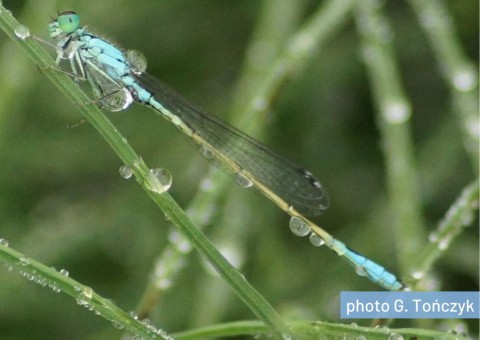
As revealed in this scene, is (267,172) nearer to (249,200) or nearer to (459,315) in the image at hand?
(249,200)

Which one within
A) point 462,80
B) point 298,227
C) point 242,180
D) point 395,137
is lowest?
point 298,227

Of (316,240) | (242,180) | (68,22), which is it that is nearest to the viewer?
(316,240)

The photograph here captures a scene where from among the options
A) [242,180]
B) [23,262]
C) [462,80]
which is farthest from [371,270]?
[23,262]

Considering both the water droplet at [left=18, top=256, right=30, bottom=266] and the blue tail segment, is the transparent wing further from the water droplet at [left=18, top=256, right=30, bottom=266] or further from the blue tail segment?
the water droplet at [left=18, top=256, right=30, bottom=266]

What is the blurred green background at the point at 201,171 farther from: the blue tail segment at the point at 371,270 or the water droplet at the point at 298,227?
the water droplet at the point at 298,227

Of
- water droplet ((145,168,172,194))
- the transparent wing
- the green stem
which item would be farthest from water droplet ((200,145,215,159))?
water droplet ((145,168,172,194))

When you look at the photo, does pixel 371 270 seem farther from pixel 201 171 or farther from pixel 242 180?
pixel 201 171

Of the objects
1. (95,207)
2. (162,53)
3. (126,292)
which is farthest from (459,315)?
(162,53)
